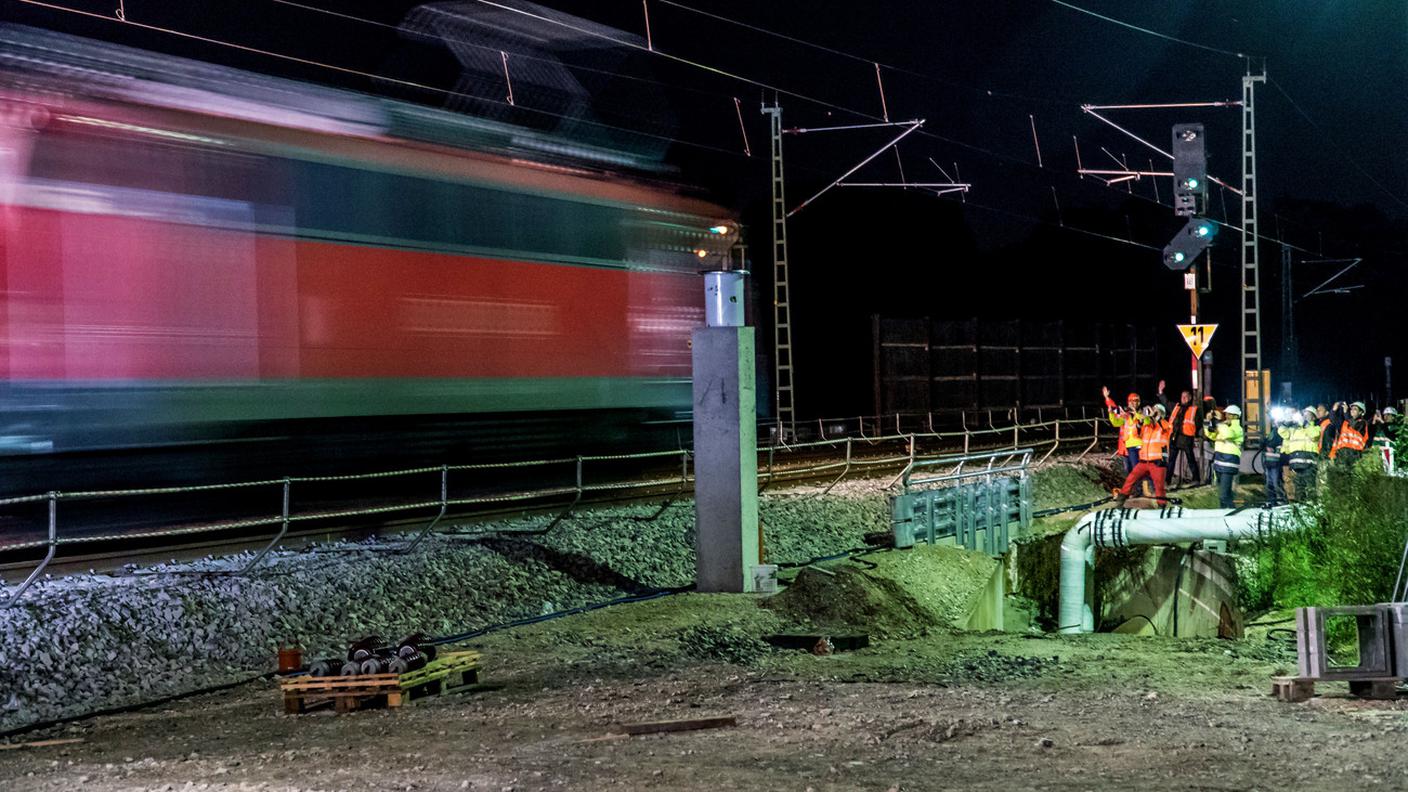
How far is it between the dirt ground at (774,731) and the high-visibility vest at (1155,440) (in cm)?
802

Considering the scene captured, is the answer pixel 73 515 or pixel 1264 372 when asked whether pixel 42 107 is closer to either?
pixel 73 515

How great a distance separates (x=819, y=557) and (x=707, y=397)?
140 inches

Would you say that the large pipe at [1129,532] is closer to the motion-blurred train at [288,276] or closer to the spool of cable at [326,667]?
the motion-blurred train at [288,276]

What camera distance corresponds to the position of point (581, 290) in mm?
19172

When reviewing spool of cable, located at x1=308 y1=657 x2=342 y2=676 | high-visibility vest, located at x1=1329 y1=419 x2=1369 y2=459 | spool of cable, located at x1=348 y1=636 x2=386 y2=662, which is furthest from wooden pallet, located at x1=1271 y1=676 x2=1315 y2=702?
high-visibility vest, located at x1=1329 y1=419 x2=1369 y2=459

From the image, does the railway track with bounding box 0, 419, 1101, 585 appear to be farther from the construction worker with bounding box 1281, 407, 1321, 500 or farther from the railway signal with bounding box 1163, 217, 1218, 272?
the construction worker with bounding box 1281, 407, 1321, 500

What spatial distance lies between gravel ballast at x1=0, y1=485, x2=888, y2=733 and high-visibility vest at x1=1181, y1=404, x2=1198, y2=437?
7.49m

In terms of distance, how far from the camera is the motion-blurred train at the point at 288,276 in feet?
46.8

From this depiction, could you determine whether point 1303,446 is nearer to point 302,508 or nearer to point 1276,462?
point 1276,462

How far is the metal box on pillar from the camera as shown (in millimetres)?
13344

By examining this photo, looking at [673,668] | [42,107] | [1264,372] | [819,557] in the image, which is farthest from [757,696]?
[1264,372]

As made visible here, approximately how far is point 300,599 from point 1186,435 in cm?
1528

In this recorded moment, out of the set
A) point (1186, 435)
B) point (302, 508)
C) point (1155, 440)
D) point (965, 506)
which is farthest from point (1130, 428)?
point (302, 508)

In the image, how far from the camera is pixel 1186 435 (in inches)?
873
